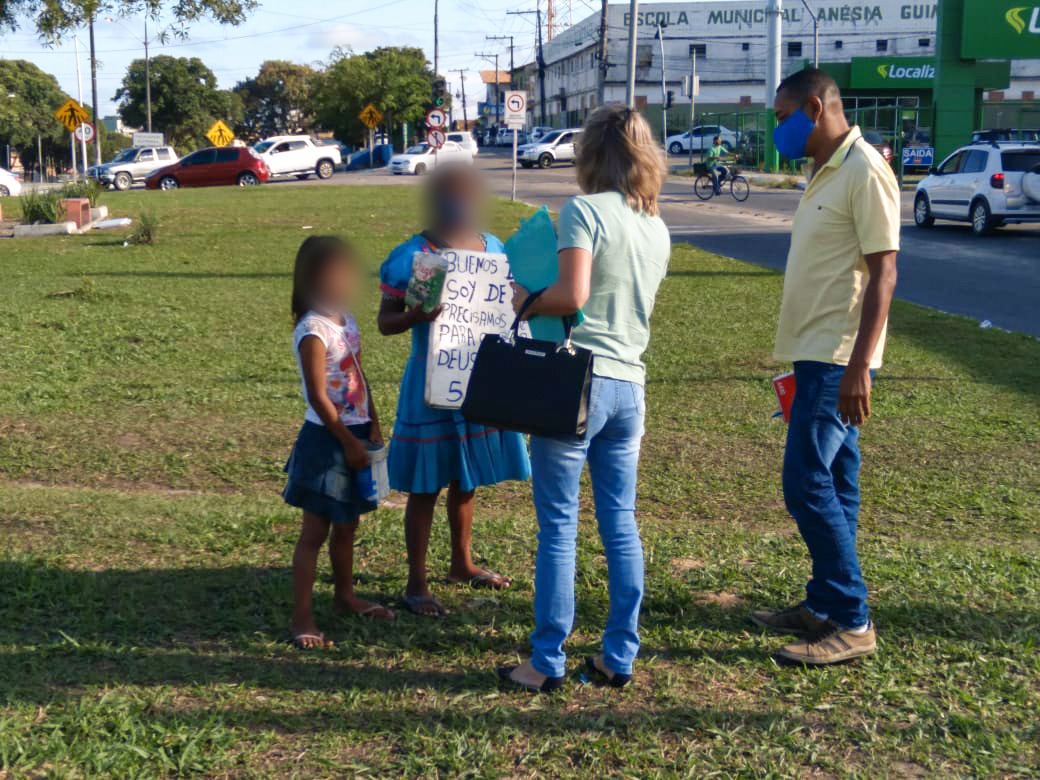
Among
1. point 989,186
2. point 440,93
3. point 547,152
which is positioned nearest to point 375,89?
point 440,93

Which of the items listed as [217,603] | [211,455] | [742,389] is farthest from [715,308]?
[217,603]

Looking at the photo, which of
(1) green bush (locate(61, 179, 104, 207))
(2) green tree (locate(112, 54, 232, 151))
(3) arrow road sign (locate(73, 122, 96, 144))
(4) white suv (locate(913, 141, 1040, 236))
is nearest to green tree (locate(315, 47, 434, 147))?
(2) green tree (locate(112, 54, 232, 151))

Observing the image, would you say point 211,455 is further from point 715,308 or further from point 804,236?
point 715,308

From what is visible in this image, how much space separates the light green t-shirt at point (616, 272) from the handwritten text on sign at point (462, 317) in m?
0.61

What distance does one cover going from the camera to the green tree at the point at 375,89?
6606 cm

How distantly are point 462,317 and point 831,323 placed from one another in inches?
48.8

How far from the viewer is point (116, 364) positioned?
9602mm

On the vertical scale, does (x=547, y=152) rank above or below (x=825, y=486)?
above

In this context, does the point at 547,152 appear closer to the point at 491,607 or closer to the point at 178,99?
the point at 178,99

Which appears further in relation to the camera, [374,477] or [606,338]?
[374,477]

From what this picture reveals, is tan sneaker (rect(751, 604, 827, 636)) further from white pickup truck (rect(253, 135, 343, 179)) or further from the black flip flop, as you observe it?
white pickup truck (rect(253, 135, 343, 179))

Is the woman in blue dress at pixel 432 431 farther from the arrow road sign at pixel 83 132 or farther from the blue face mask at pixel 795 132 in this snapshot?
the arrow road sign at pixel 83 132

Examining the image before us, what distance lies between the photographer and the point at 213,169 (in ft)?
139

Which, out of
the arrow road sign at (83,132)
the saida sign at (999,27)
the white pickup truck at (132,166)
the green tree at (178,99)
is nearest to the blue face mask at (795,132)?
the saida sign at (999,27)
